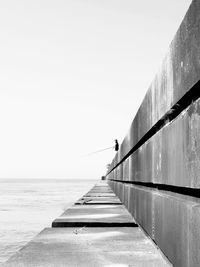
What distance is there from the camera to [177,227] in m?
2.29

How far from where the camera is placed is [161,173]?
9.64ft

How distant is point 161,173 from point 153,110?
26.0 inches

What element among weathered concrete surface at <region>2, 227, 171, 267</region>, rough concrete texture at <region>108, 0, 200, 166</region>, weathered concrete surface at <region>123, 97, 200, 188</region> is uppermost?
rough concrete texture at <region>108, 0, 200, 166</region>

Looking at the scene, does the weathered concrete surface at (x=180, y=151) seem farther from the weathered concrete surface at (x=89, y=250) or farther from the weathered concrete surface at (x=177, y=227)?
the weathered concrete surface at (x=89, y=250)

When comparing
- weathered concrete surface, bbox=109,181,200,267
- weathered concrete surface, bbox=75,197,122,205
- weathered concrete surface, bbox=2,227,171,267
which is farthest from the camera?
weathered concrete surface, bbox=75,197,122,205

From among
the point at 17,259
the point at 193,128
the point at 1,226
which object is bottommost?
the point at 1,226

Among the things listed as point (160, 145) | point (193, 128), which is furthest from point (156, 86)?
point (193, 128)

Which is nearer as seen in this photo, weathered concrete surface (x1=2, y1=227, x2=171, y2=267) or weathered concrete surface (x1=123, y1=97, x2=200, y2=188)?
weathered concrete surface (x1=123, y1=97, x2=200, y2=188)

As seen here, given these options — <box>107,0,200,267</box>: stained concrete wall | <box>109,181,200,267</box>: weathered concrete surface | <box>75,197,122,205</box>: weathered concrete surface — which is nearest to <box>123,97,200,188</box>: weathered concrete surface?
<box>107,0,200,267</box>: stained concrete wall

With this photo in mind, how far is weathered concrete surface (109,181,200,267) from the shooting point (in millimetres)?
1883

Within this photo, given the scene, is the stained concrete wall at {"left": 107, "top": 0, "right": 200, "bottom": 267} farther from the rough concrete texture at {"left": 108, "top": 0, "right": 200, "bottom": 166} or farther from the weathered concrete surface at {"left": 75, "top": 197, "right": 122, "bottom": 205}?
the weathered concrete surface at {"left": 75, "top": 197, "right": 122, "bottom": 205}

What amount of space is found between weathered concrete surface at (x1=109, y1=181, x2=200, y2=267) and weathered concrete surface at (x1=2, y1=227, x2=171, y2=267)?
11 cm

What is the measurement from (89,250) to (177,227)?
79cm

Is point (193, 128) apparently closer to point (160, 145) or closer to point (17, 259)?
point (160, 145)
